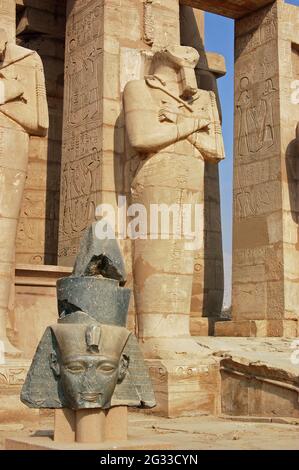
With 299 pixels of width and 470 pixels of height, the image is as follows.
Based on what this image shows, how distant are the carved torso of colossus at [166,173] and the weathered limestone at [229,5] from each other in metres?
2.37

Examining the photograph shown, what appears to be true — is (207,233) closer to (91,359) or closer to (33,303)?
(33,303)

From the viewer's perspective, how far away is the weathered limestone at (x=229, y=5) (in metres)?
11.8

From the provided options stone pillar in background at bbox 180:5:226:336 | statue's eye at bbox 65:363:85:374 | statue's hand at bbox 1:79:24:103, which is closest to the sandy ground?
statue's eye at bbox 65:363:85:374

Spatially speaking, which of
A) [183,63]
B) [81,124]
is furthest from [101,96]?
[183,63]

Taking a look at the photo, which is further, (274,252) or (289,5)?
(289,5)

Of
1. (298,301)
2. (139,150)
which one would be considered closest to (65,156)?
(139,150)

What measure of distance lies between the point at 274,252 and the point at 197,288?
1.37 meters

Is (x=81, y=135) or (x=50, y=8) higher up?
(x=50, y=8)

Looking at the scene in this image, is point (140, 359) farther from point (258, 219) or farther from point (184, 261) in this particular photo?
point (258, 219)

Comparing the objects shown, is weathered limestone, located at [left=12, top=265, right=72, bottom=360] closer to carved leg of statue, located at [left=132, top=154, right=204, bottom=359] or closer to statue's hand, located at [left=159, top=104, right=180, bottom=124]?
carved leg of statue, located at [left=132, top=154, right=204, bottom=359]

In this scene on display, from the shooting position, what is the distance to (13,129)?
8.62 m

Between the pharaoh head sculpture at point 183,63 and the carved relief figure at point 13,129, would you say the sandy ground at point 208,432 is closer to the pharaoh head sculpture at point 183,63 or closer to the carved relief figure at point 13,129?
the carved relief figure at point 13,129
